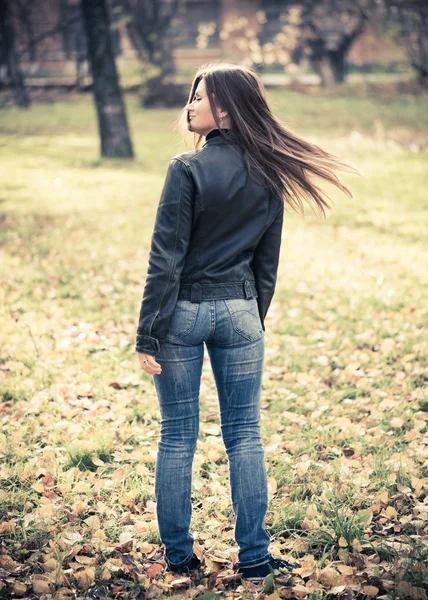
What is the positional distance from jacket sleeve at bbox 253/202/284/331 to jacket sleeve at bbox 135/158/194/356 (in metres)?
0.42

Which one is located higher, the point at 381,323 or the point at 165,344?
the point at 165,344

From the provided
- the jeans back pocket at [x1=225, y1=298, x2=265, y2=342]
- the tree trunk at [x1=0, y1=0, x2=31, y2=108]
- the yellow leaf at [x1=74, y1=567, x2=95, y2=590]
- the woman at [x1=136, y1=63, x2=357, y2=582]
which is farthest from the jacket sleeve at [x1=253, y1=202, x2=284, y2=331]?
the tree trunk at [x1=0, y1=0, x2=31, y2=108]

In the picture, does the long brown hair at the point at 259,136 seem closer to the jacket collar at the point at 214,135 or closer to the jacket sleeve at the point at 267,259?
the jacket collar at the point at 214,135

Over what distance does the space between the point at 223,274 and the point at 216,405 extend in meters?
2.68

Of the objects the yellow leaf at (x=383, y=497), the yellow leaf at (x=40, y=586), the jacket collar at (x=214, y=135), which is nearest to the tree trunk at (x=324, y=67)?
the yellow leaf at (x=383, y=497)

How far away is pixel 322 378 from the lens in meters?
5.88

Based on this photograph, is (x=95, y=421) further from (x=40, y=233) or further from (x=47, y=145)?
(x=47, y=145)

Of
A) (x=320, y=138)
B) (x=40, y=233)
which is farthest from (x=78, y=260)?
(x=320, y=138)

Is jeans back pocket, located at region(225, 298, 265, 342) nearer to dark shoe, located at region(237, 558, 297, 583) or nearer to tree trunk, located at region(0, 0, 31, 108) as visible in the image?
dark shoe, located at region(237, 558, 297, 583)

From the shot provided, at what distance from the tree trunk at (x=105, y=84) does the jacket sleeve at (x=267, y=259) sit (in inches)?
555

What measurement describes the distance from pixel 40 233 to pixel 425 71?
46.2 feet

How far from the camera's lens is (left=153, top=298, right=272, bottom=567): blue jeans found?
293cm

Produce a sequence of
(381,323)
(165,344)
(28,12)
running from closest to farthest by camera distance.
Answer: (165,344)
(381,323)
(28,12)

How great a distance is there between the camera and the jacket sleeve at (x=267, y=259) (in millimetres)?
3131
